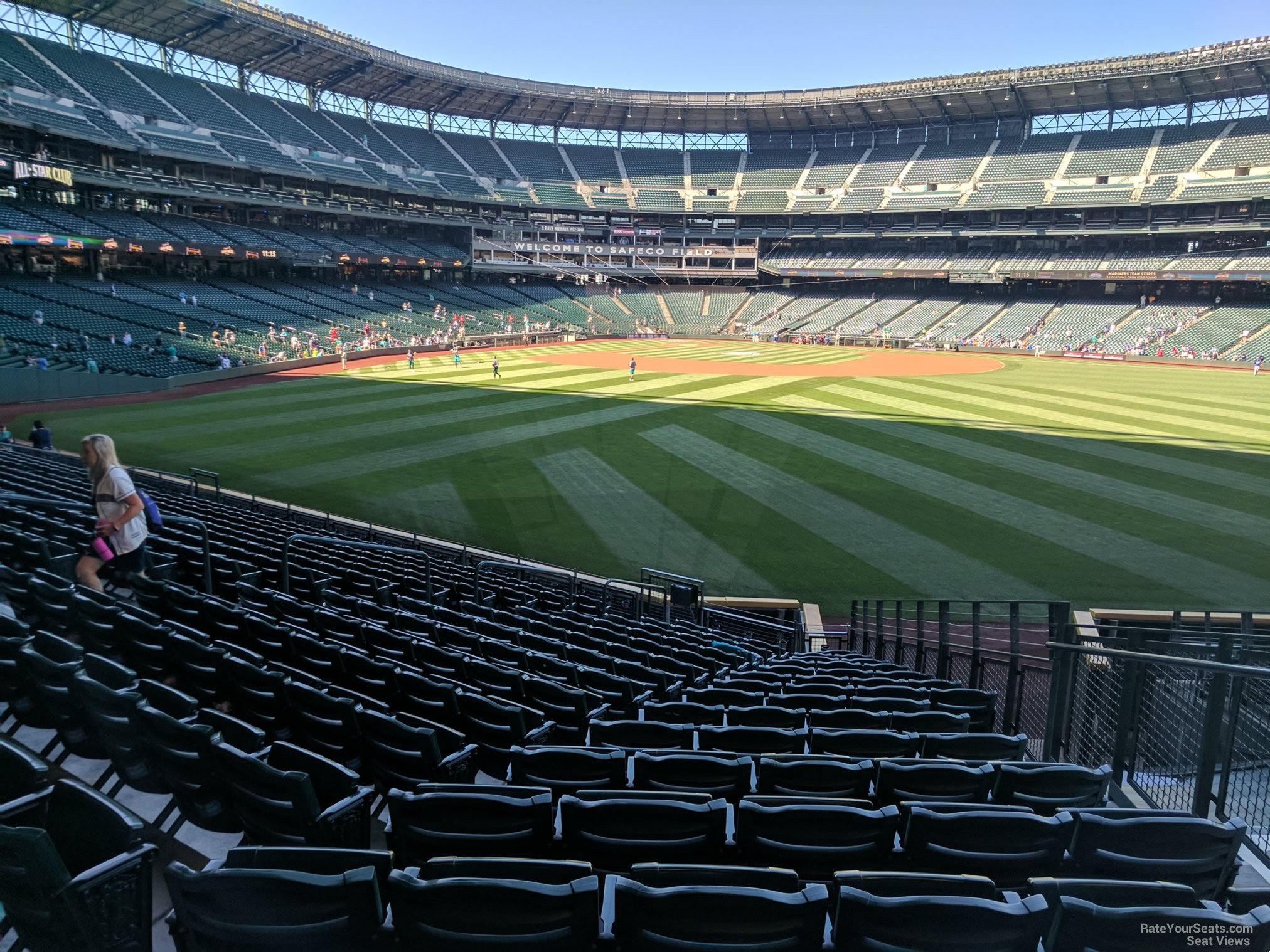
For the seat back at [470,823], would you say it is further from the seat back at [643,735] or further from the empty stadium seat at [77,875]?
the seat back at [643,735]

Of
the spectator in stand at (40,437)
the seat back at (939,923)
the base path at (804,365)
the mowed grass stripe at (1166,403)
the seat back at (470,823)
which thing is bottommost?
the spectator in stand at (40,437)

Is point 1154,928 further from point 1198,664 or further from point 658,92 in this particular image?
point 658,92

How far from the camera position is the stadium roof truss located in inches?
2402

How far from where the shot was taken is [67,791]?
144 inches

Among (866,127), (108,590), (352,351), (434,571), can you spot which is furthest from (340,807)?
(866,127)

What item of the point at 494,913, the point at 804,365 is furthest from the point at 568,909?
the point at 804,365

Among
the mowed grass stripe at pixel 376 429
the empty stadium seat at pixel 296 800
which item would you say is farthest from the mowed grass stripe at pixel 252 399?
the empty stadium seat at pixel 296 800

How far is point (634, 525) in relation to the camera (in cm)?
1997

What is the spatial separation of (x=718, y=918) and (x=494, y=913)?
856mm

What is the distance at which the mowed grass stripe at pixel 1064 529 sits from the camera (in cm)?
1598

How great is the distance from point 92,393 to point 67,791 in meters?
43.5

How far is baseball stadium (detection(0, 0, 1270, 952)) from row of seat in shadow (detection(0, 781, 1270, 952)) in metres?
0.02

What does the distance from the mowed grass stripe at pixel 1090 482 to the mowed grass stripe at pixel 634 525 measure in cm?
1232

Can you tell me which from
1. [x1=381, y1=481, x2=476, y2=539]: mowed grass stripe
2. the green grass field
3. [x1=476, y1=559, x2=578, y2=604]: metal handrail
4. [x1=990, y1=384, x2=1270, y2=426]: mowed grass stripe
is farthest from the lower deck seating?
[x1=990, y1=384, x2=1270, y2=426]: mowed grass stripe
